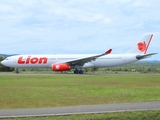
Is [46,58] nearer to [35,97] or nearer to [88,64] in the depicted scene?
[88,64]

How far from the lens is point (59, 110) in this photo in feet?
39.9

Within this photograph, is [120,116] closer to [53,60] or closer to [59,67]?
[59,67]

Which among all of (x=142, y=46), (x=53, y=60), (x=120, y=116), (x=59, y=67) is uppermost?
(x=142, y=46)

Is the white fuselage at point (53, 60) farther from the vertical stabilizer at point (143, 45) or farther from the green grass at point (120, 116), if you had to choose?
the green grass at point (120, 116)

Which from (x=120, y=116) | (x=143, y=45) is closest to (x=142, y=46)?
(x=143, y=45)

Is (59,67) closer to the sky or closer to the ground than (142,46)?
closer to the ground

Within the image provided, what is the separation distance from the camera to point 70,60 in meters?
46.9

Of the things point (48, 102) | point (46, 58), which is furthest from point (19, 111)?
point (46, 58)

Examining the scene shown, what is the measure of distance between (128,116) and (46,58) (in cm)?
3646

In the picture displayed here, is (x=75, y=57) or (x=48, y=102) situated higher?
(x=75, y=57)

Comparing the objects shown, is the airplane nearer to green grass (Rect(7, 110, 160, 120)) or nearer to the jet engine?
the jet engine

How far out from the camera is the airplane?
150 feet

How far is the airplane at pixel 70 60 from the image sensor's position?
45.8 meters

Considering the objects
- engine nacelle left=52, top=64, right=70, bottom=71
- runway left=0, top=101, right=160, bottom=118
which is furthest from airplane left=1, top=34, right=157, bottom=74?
runway left=0, top=101, right=160, bottom=118
